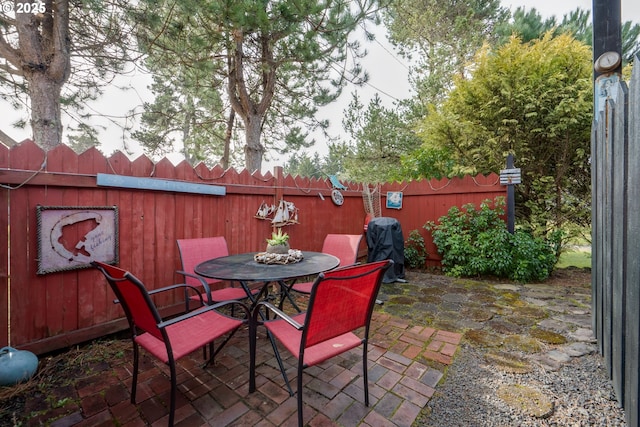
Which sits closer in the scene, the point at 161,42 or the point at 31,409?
the point at 31,409

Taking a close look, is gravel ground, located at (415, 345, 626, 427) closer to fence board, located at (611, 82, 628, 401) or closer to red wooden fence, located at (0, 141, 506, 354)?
fence board, located at (611, 82, 628, 401)

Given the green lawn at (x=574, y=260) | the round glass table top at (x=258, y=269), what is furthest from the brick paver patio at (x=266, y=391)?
the green lawn at (x=574, y=260)

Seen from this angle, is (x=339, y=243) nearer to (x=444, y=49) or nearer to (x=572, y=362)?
(x=572, y=362)

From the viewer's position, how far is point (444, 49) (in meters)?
7.89

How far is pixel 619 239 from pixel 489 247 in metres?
2.83

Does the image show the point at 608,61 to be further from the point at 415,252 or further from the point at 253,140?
the point at 253,140

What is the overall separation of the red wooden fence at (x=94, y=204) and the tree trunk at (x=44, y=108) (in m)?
1.76

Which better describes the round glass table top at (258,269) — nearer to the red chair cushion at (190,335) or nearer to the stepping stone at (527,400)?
the red chair cushion at (190,335)

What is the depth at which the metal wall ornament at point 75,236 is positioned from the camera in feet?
6.27

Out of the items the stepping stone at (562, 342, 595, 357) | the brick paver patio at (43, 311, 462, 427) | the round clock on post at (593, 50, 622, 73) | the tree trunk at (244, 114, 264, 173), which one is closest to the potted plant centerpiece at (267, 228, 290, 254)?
the brick paver patio at (43, 311, 462, 427)

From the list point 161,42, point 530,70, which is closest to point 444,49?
point 530,70

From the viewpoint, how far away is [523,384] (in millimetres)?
1663

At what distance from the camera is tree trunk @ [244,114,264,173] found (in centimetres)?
559

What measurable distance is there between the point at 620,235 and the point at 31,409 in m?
3.37
